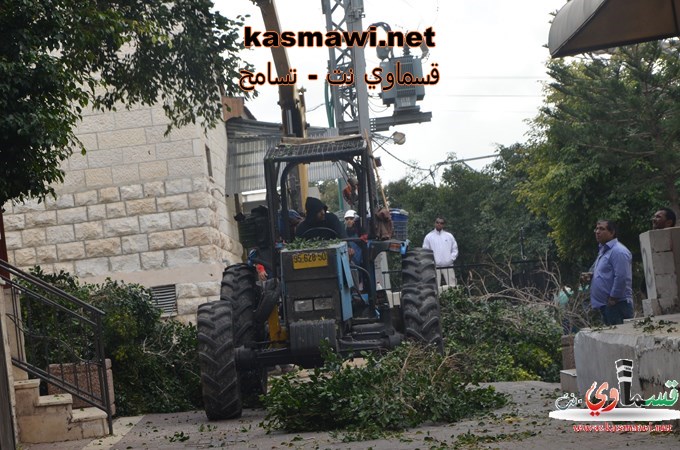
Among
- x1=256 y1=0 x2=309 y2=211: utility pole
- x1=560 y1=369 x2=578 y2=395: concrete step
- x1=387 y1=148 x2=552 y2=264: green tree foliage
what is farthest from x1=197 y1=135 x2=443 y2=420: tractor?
x1=387 y1=148 x2=552 y2=264: green tree foliage

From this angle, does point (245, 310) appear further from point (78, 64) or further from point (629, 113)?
point (629, 113)

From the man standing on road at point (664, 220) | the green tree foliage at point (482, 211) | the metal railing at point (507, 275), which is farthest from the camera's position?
the green tree foliage at point (482, 211)

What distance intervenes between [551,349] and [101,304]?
654 centimetres

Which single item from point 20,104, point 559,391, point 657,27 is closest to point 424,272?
point 559,391

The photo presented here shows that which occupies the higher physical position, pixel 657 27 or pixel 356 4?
pixel 356 4

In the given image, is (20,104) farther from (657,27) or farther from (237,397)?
(657,27)

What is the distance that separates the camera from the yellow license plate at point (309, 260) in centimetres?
1351

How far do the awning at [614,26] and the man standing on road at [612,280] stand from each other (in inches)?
92.8

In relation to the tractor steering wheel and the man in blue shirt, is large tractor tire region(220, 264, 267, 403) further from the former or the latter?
the man in blue shirt

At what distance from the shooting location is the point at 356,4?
2564cm

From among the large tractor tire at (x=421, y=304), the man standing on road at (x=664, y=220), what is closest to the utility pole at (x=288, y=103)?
the large tractor tire at (x=421, y=304)

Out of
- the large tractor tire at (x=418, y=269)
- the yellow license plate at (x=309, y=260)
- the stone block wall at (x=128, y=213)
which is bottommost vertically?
the large tractor tire at (x=418, y=269)

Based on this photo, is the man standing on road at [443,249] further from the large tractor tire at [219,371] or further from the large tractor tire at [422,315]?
the large tractor tire at [219,371]

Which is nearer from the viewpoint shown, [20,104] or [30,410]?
[20,104]
